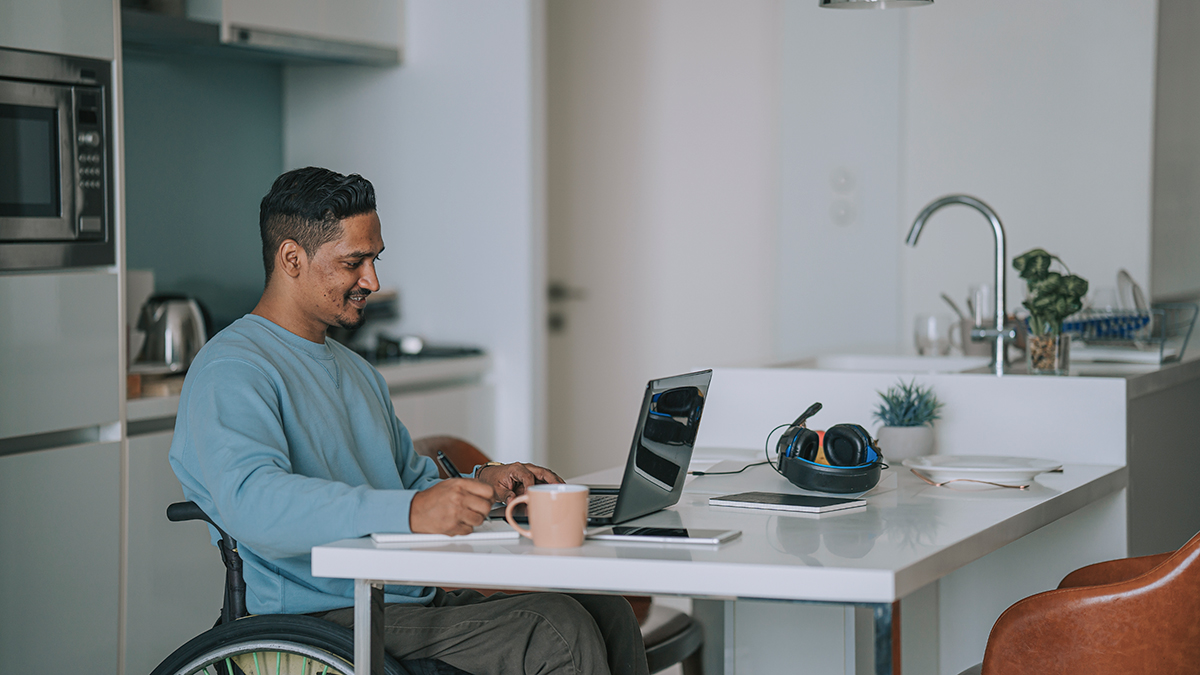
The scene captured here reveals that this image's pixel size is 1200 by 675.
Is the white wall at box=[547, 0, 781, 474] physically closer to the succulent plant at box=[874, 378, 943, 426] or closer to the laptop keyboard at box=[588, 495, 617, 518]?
the succulent plant at box=[874, 378, 943, 426]

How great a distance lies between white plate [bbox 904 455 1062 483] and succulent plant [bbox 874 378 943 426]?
28 cm

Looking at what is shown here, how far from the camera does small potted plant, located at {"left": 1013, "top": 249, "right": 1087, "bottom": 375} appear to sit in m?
2.58

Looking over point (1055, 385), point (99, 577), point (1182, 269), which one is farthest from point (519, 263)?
point (1182, 269)

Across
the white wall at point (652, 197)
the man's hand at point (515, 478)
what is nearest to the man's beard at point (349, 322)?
the man's hand at point (515, 478)

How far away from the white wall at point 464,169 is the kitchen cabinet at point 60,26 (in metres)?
1.36

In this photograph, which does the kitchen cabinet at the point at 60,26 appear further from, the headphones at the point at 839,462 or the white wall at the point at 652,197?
the white wall at the point at 652,197

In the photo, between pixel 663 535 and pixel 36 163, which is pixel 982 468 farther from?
pixel 36 163

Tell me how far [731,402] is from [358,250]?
3.50ft

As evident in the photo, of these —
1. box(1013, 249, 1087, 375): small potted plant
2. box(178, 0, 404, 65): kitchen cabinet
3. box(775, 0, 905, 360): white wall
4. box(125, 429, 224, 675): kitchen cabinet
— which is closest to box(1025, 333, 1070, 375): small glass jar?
box(1013, 249, 1087, 375): small potted plant

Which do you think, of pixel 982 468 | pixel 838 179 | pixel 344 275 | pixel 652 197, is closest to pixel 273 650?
pixel 344 275

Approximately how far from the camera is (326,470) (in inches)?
71.0

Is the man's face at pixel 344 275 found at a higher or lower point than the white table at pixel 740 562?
higher

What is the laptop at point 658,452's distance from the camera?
65.2 inches

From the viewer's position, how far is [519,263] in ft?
12.9
